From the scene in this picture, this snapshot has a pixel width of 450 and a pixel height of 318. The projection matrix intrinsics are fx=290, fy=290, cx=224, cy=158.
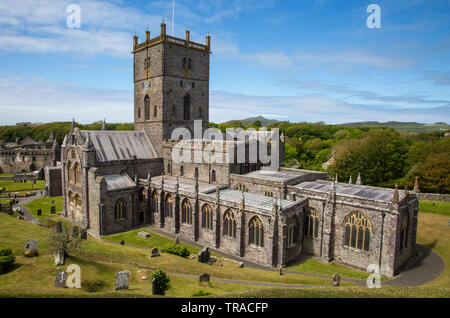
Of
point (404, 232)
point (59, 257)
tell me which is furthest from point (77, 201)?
point (404, 232)

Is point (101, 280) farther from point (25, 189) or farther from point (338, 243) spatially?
point (25, 189)

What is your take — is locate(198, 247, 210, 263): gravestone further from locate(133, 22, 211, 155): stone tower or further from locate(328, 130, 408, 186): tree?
locate(328, 130, 408, 186): tree

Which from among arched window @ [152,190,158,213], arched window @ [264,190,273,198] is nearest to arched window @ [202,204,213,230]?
arched window @ [264,190,273,198]

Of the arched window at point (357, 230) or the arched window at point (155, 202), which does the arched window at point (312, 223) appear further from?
the arched window at point (155, 202)

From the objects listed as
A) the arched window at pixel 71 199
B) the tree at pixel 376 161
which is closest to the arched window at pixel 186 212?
the arched window at pixel 71 199

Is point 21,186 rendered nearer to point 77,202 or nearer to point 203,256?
point 77,202

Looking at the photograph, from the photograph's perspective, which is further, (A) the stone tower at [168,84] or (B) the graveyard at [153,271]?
(A) the stone tower at [168,84]
